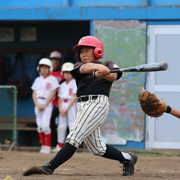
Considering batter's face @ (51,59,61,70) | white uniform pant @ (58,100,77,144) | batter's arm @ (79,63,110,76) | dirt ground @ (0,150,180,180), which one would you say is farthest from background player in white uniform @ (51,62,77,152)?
batter's arm @ (79,63,110,76)

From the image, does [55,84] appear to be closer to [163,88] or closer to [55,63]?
[55,63]

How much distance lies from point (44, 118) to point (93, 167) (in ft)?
7.50

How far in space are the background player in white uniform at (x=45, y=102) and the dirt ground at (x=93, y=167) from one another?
499 mm

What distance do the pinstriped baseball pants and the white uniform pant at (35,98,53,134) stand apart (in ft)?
11.0

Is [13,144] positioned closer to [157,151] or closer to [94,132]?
[157,151]

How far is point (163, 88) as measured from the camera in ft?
26.4

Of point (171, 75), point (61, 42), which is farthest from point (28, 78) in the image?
point (171, 75)

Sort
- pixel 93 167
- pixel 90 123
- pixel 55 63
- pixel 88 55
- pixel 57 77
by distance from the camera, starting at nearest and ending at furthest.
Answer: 1. pixel 90 123
2. pixel 88 55
3. pixel 93 167
4. pixel 57 77
5. pixel 55 63

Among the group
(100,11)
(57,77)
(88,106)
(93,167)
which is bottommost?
(93,167)

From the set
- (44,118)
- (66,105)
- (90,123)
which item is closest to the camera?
(90,123)

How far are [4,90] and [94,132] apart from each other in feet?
15.1

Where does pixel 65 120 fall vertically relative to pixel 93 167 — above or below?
above

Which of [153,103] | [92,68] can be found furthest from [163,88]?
[92,68]

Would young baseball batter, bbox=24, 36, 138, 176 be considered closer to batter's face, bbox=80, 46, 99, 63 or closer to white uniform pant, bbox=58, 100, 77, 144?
batter's face, bbox=80, 46, 99, 63
